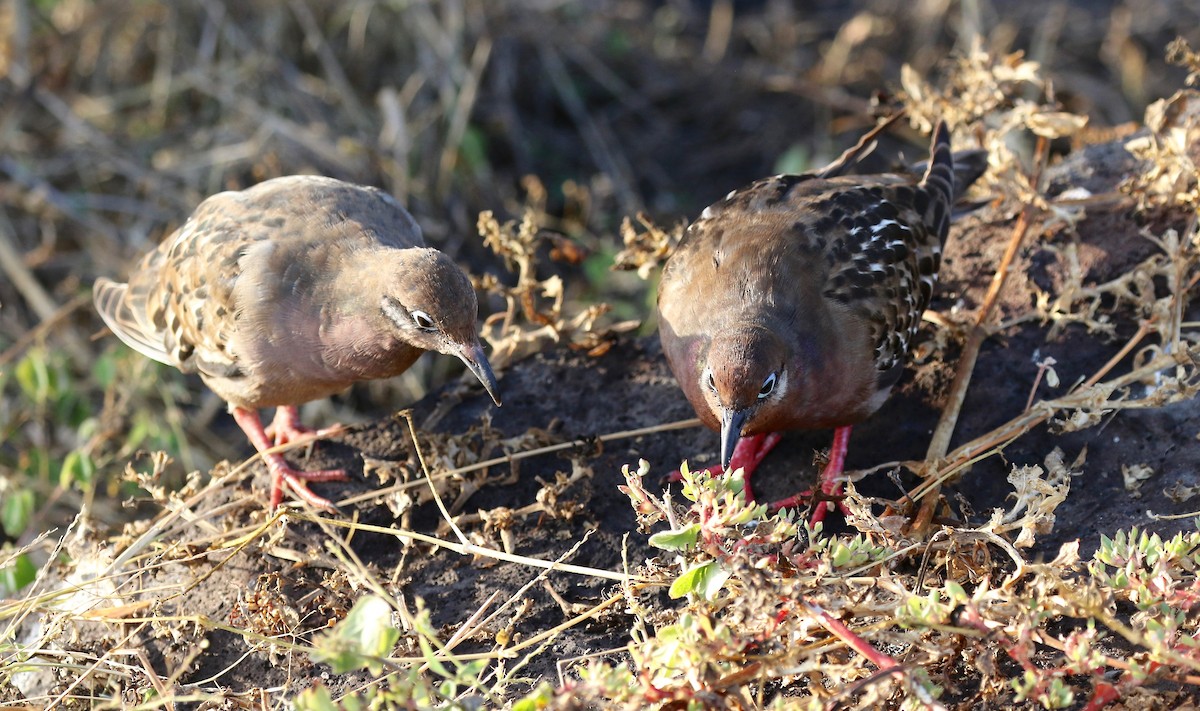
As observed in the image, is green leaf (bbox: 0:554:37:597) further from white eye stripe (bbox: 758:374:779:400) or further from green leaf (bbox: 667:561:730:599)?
white eye stripe (bbox: 758:374:779:400)

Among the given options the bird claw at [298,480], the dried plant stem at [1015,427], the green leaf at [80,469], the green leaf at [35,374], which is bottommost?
the green leaf at [80,469]

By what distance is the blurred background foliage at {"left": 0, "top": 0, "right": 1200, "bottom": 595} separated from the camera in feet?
23.0

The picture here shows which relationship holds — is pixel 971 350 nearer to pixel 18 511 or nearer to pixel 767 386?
pixel 767 386

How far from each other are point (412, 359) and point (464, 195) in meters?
3.52

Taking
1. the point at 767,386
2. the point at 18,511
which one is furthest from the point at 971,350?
the point at 18,511

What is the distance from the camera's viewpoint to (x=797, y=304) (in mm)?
4262

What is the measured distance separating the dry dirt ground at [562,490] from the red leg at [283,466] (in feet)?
0.25

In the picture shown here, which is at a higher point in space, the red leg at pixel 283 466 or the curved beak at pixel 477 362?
the curved beak at pixel 477 362

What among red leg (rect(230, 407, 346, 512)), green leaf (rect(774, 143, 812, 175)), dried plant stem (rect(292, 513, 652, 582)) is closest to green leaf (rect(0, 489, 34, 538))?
red leg (rect(230, 407, 346, 512))

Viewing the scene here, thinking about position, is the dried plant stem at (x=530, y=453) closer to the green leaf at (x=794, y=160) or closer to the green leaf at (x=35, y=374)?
the green leaf at (x=35, y=374)

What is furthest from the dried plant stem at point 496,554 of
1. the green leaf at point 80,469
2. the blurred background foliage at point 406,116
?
the blurred background foliage at point 406,116

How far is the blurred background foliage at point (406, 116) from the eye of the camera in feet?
23.0

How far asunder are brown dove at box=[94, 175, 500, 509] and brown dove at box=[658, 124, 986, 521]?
880 millimetres

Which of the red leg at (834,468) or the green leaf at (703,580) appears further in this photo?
the red leg at (834,468)
